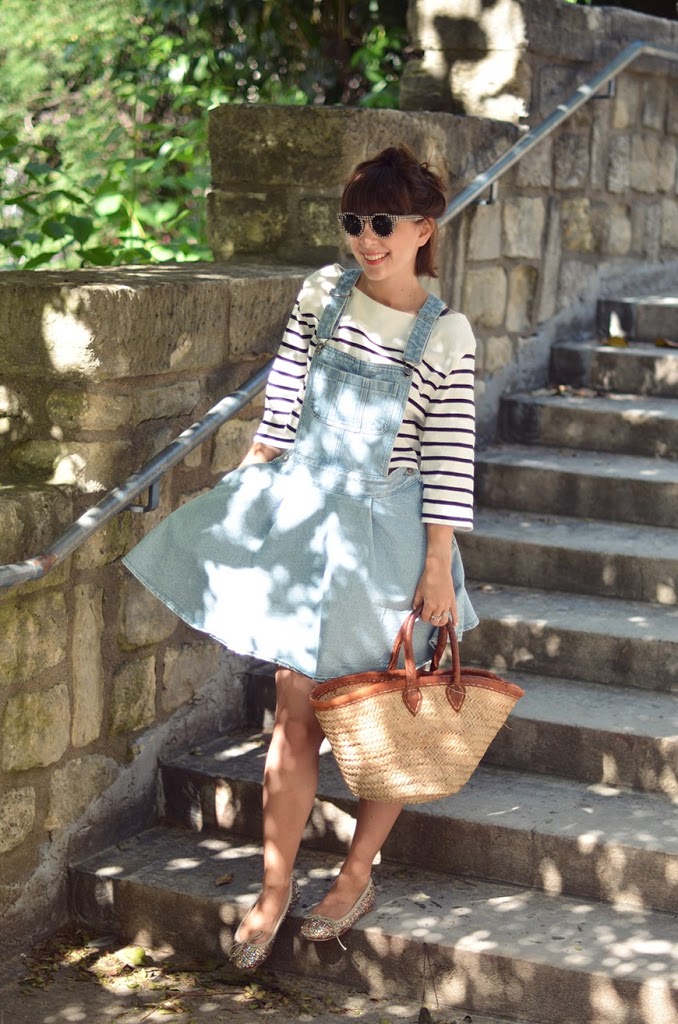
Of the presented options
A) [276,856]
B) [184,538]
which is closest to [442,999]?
[276,856]

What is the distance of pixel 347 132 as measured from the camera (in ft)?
13.8

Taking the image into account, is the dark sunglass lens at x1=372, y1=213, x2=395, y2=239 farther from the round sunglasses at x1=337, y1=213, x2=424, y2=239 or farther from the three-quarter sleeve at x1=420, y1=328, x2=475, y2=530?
the three-quarter sleeve at x1=420, y1=328, x2=475, y2=530

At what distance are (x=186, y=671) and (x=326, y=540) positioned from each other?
108 cm

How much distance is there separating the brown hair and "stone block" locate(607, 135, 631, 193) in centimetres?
297

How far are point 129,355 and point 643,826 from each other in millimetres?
1670

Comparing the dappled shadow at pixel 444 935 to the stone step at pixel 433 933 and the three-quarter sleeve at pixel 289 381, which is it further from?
the three-quarter sleeve at pixel 289 381

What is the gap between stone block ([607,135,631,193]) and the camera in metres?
5.69

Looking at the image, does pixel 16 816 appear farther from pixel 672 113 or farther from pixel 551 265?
pixel 672 113

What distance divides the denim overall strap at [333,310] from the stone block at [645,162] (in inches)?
125

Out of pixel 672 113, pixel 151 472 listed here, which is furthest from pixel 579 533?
pixel 672 113

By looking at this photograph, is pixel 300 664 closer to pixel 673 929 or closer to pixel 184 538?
pixel 184 538

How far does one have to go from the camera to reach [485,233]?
500 centimetres

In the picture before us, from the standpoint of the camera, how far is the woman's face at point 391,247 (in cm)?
291

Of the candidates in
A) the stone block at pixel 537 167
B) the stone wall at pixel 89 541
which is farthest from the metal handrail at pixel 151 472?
the stone block at pixel 537 167
